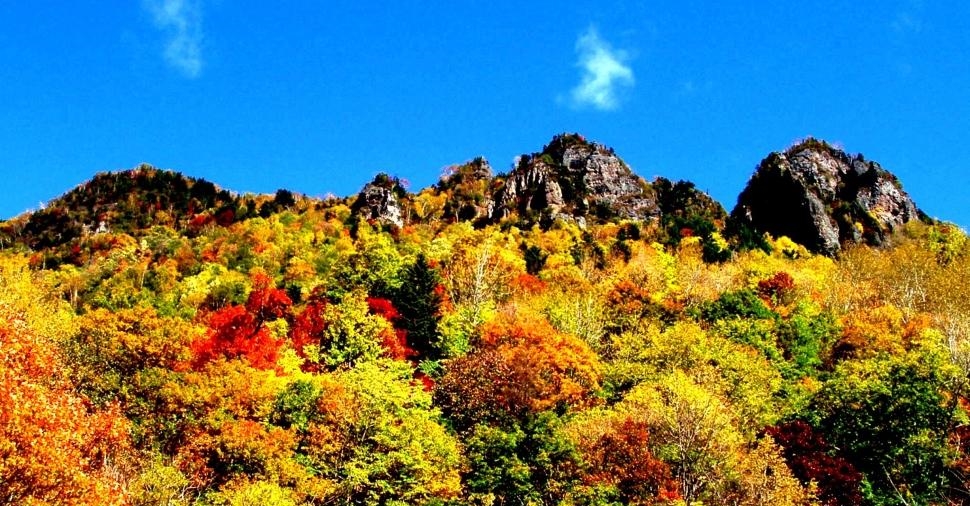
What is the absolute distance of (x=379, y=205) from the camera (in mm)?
125125

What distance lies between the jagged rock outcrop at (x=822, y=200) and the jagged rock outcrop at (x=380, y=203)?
180 feet

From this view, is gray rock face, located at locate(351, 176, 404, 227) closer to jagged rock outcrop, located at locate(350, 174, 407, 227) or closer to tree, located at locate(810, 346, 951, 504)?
jagged rock outcrop, located at locate(350, 174, 407, 227)

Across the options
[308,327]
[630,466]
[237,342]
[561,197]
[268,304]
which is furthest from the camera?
[561,197]

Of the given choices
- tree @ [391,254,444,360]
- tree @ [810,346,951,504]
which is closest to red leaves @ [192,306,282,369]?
tree @ [391,254,444,360]

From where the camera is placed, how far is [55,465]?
82.5ft

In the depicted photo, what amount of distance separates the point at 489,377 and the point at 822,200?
303 ft

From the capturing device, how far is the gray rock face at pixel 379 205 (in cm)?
12319

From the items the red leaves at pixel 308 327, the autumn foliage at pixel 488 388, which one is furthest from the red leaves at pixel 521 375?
the red leaves at pixel 308 327

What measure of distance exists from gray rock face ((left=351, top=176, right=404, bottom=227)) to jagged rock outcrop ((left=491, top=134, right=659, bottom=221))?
1661cm

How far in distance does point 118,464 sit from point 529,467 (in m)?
20.4

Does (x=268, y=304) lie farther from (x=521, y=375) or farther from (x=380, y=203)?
(x=380, y=203)

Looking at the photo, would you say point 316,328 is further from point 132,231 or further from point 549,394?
point 132,231

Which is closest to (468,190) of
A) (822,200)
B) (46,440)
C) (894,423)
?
(822,200)

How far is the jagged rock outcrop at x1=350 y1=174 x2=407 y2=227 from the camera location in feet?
405
